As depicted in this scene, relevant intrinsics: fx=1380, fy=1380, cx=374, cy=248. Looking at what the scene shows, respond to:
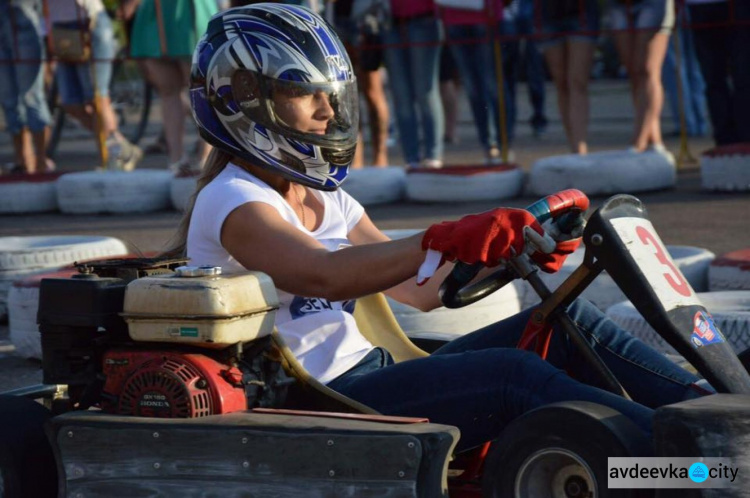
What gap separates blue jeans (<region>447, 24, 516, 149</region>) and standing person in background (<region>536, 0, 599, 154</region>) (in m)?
0.55

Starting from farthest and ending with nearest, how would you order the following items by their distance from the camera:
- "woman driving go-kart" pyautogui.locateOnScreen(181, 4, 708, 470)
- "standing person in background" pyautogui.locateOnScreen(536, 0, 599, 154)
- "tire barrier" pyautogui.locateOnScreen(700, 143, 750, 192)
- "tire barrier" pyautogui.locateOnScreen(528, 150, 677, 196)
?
"standing person in background" pyautogui.locateOnScreen(536, 0, 599, 154), "tire barrier" pyautogui.locateOnScreen(528, 150, 677, 196), "tire barrier" pyautogui.locateOnScreen(700, 143, 750, 192), "woman driving go-kart" pyautogui.locateOnScreen(181, 4, 708, 470)

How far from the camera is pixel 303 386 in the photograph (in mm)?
2844

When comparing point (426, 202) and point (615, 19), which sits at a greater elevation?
point (615, 19)

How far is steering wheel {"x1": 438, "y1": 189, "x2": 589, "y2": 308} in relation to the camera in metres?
2.86

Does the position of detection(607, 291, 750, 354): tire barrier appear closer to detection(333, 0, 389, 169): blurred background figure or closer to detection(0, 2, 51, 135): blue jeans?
detection(333, 0, 389, 169): blurred background figure

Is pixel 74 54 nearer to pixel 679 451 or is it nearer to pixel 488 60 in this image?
pixel 488 60

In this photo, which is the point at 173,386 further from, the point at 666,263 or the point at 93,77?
the point at 93,77

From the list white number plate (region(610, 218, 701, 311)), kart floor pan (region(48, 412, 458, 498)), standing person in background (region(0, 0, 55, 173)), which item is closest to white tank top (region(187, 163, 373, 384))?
kart floor pan (region(48, 412, 458, 498))

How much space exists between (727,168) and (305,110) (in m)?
5.27

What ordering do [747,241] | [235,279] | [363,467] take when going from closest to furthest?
1. [363,467]
2. [235,279]
3. [747,241]

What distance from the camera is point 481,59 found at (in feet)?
29.2

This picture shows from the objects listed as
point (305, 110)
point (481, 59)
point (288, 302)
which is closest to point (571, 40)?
point (481, 59)

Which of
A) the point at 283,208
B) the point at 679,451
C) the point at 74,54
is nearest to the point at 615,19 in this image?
the point at 74,54

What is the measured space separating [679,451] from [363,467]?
576 mm
